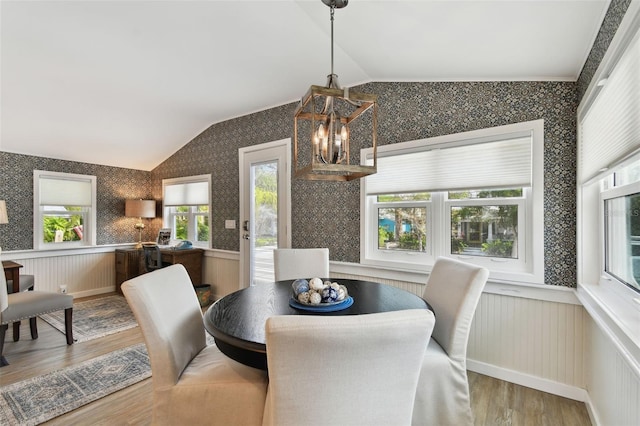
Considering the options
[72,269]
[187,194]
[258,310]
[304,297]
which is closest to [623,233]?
[304,297]

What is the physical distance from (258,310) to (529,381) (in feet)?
6.80

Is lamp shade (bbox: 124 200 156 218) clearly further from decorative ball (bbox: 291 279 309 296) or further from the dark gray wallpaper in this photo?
the dark gray wallpaper

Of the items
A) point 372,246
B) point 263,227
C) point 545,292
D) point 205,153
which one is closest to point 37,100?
point 205,153

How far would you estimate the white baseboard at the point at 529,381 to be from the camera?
6.93ft

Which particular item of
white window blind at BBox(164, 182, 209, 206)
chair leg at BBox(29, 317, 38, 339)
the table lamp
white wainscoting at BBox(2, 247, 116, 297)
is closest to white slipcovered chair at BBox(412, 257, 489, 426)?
chair leg at BBox(29, 317, 38, 339)

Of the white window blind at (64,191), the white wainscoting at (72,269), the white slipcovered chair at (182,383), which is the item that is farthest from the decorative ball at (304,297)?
the white window blind at (64,191)

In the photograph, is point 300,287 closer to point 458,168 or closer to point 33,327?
point 458,168

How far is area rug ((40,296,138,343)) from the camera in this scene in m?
3.28

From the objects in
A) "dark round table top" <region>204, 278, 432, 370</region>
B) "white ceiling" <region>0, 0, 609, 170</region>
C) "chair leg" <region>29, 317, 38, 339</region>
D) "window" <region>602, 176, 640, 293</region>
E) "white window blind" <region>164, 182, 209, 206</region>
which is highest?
"white ceiling" <region>0, 0, 609, 170</region>

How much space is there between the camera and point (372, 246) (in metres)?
3.07

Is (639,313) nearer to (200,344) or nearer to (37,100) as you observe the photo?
(200,344)

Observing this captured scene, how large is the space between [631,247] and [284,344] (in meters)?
1.80

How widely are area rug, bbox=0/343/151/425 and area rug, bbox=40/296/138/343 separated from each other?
702 mm

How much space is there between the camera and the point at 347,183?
125 inches
